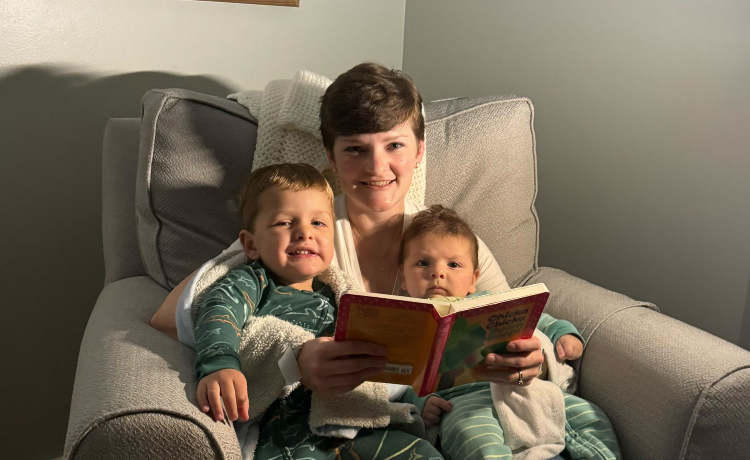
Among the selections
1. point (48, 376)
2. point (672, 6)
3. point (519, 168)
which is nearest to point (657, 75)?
point (672, 6)

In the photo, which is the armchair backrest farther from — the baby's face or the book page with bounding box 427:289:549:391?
the book page with bounding box 427:289:549:391

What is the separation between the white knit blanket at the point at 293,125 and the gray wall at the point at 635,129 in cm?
84

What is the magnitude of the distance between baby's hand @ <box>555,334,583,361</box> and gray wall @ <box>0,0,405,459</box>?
121cm

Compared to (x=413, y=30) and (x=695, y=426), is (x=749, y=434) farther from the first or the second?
(x=413, y=30)

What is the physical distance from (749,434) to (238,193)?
3.58 ft

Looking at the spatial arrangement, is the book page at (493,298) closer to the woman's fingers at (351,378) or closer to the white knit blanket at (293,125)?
the woman's fingers at (351,378)

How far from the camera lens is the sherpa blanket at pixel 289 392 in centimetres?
115

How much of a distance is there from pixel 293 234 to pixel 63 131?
869mm

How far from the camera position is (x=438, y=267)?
4.50 feet

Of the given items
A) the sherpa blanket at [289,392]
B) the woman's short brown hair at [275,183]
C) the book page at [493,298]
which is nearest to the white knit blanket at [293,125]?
the woman's short brown hair at [275,183]

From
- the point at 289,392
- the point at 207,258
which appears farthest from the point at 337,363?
the point at 207,258

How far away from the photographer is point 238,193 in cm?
152

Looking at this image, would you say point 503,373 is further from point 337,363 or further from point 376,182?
point 376,182

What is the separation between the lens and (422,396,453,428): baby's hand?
1.30 m
